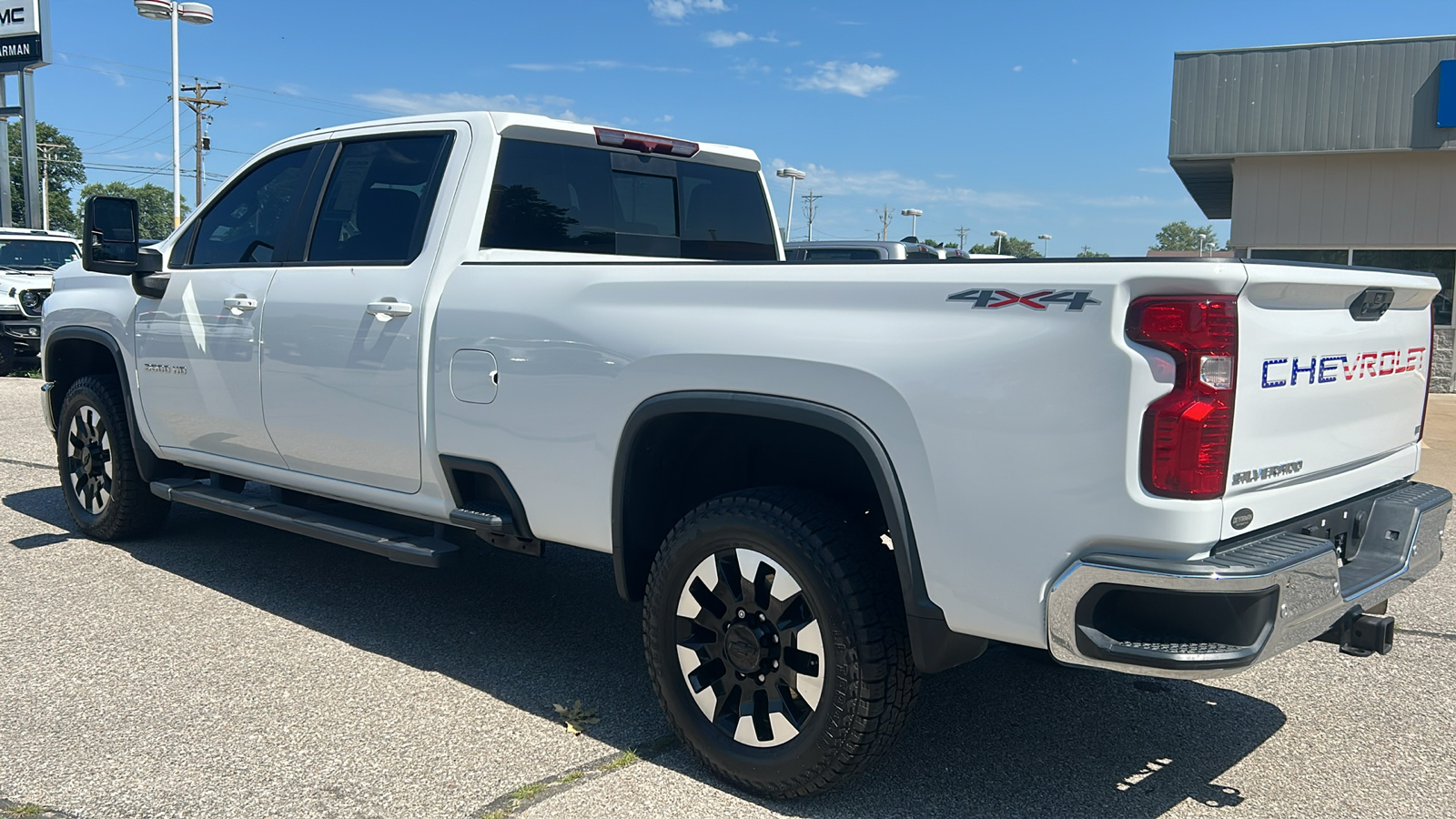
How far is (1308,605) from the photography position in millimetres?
2783

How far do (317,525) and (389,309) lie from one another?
1014 millimetres

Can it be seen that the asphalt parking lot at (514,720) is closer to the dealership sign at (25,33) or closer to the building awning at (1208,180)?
the building awning at (1208,180)

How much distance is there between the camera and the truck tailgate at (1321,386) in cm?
267

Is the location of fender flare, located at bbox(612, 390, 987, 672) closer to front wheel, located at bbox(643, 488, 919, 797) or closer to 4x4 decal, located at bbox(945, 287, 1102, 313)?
front wheel, located at bbox(643, 488, 919, 797)

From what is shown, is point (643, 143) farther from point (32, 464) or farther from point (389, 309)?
point (32, 464)

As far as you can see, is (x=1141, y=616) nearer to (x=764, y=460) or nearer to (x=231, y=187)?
(x=764, y=460)

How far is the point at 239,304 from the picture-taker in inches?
194

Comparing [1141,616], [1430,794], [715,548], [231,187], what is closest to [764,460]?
[715,548]

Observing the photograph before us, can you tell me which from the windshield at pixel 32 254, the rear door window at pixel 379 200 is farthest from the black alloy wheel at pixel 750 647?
the windshield at pixel 32 254

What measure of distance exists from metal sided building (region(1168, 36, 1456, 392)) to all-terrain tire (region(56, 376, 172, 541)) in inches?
568

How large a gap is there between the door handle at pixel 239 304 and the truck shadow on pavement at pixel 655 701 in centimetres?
132

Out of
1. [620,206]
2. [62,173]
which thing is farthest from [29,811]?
[62,173]

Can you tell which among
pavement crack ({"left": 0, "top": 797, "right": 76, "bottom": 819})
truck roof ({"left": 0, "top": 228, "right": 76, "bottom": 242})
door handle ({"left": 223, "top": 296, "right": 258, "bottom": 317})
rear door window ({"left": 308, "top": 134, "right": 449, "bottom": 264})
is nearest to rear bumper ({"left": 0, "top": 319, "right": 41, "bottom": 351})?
truck roof ({"left": 0, "top": 228, "right": 76, "bottom": 242})

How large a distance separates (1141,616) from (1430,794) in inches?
57.4
